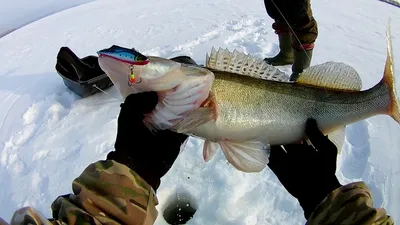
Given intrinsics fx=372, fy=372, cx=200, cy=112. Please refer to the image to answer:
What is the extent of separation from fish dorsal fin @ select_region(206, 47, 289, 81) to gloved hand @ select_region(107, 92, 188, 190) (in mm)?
346

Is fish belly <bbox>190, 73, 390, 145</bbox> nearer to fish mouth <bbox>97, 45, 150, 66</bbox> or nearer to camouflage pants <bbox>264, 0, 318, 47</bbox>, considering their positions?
fish mouth <bbox>97, 45, 150, 66</bbox>

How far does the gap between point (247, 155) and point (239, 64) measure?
0.42 metres

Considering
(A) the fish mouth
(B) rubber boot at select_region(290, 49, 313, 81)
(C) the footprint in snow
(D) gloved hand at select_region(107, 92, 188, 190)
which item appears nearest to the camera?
(A) the fish mouth

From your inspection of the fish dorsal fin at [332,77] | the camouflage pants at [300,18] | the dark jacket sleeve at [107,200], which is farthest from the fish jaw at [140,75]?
the camouflage pants at [300,18]

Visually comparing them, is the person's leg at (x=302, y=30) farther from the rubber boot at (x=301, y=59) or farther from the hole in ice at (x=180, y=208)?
the hole in ice at (x=180, y=208)

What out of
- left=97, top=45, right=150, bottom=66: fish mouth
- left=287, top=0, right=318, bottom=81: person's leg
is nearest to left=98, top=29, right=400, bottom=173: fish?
left=97, top=45, right=150, bottom=66: fish mouth

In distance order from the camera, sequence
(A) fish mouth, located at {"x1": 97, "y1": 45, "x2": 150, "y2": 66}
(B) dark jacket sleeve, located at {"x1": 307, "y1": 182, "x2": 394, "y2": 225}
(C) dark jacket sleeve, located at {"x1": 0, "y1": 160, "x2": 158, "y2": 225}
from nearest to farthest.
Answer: (B) dark jacket sleeve, located at {"x1": 307, "y1": 182, "x2": 394, "y2": 225}
(C) dark jacket sleeve, located at {"x1": 0, "y1": 160, "x2": 158, "y2": 225}
(A) fish mouth, located at {"x1": 97, "y1": 45, "x2": 150, "y2": 66}

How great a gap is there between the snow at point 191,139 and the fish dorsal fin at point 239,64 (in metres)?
0.79

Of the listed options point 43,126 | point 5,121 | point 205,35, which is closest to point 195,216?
point 43,126

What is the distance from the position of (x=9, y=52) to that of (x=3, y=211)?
2.59m

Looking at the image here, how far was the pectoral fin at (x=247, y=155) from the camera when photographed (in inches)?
65.5

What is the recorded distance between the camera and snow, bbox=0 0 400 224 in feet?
7.18

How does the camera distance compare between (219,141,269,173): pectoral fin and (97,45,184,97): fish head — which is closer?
(97,45,184,97): fish head

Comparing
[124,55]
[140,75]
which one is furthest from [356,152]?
[124,55]
